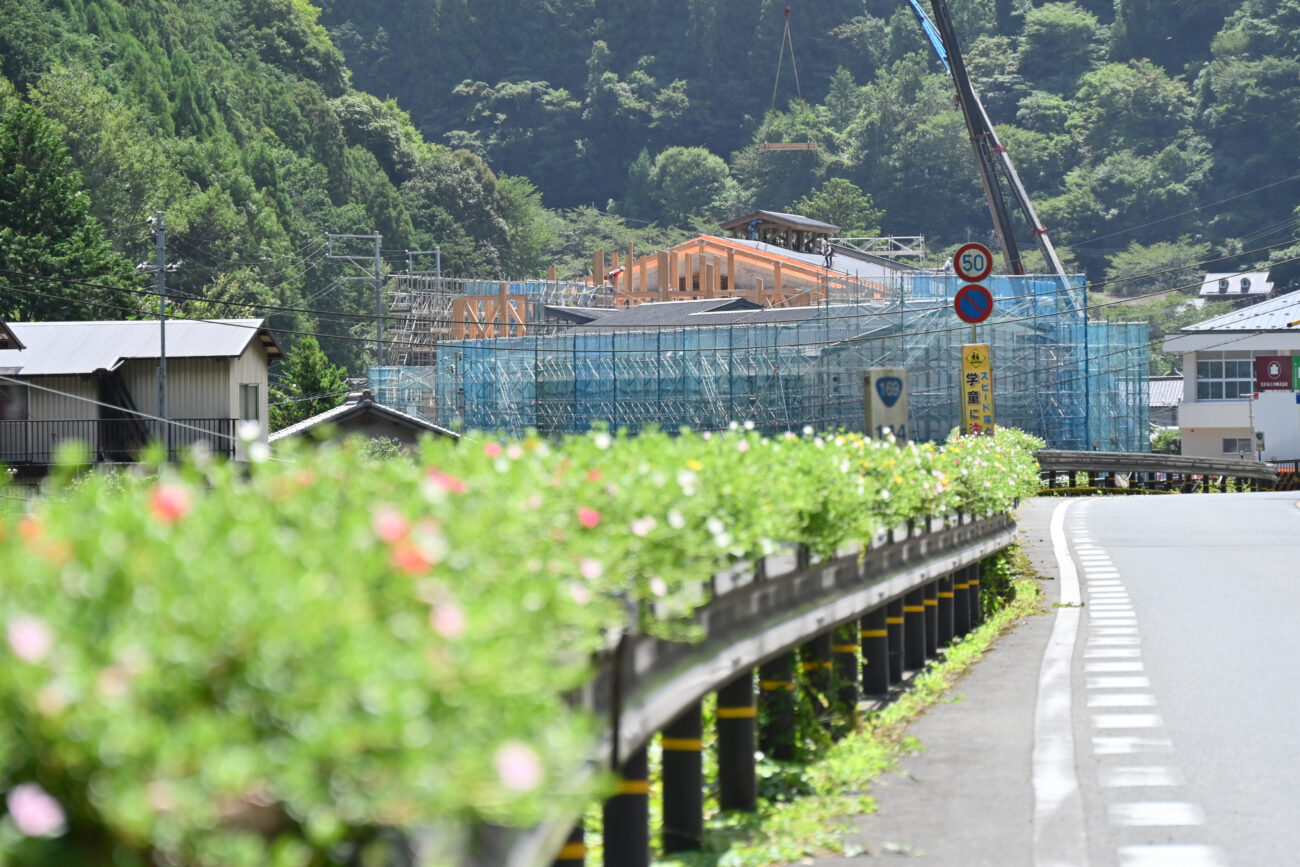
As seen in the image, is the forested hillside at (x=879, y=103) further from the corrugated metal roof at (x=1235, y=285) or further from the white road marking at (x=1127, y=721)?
the white road marking at (x=1127, y=721)

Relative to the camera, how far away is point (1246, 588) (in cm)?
1858

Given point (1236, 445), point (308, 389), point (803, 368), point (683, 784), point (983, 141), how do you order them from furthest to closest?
point (1236, 445)
point (983, 141)
point (308, 389)
point (803, 368)
point (683, 784)

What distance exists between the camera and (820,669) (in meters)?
9.97

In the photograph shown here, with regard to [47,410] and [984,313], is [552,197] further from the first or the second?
[984,313]

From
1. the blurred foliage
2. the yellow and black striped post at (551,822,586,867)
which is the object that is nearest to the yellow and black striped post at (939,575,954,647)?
the yellow and black striped post at (551,822,586,867)

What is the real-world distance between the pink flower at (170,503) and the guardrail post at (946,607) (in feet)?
38.5

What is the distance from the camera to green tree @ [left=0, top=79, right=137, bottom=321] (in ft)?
201

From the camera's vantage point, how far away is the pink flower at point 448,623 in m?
3.21

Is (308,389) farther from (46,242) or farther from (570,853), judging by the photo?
(570,853)

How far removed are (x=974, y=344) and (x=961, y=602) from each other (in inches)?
286

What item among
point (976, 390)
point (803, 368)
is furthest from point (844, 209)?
point (976, 390)

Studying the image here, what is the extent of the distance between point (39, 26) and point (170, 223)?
13.9 meters

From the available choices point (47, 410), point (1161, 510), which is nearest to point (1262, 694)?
point (1161, 510)

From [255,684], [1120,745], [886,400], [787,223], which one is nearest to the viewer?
[255,684]
